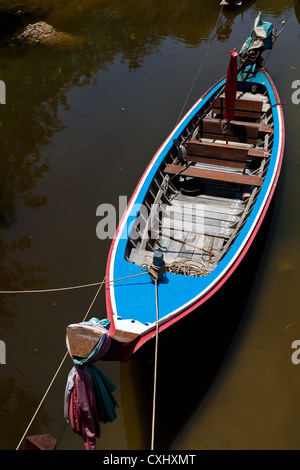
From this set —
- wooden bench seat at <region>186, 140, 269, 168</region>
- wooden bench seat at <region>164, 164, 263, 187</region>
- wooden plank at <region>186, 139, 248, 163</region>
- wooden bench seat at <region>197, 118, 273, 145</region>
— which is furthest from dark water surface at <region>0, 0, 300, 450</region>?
wooden plank at <region>186, 139, 248, 163</region>

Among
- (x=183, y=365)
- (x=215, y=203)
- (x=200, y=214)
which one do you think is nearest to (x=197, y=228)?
(x=200, y=214)

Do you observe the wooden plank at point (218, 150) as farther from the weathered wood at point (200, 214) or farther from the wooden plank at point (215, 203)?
the weathered wood at point (200, 214)

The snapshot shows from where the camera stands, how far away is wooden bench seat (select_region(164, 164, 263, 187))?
909cm

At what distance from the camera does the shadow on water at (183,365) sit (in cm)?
651

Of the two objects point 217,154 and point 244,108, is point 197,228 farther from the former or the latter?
point 244,108

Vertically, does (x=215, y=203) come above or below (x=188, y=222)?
above

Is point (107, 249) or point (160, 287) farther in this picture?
point (107, 249)

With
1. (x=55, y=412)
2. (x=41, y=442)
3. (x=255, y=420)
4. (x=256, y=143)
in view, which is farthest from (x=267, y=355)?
(x=256, y=143)

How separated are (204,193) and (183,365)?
14.1 ft

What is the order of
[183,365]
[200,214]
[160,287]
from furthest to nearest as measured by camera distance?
[200,214], [183,365], [160,287]

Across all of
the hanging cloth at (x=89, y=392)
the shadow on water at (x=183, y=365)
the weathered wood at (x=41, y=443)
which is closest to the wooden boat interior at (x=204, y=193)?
the shadow on water at (x=183, y=365)

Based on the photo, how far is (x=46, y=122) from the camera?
46.3 ft

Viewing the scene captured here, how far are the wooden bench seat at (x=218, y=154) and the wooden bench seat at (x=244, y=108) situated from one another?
2.17 metres

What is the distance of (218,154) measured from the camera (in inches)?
382
